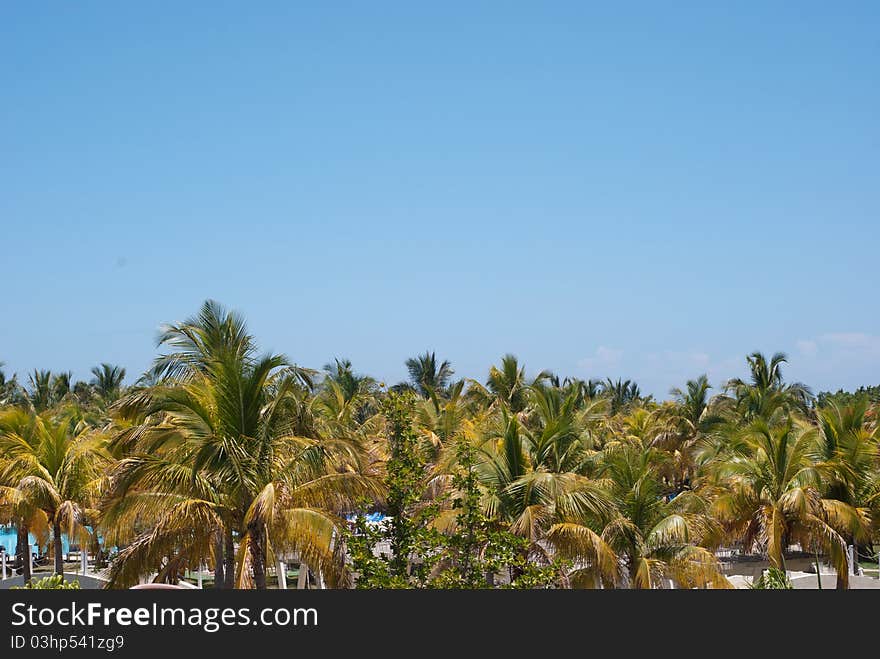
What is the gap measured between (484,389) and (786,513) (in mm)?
24848

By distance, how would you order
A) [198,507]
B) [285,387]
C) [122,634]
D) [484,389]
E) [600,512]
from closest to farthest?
[122,634] < [198,507] < [285,387] < [600,512] < [484,389]

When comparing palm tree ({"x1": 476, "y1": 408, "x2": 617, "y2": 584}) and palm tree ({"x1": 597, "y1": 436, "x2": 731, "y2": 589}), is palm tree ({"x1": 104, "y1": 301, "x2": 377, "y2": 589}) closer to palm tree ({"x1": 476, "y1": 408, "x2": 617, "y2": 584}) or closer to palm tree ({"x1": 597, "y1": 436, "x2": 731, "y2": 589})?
palm tree ({"x1": 476, "y1": 408, "x2": 617, "y2": 584})

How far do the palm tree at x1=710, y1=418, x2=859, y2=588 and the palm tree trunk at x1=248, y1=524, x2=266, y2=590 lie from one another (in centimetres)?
1072

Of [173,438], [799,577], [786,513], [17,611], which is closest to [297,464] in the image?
[173,438]

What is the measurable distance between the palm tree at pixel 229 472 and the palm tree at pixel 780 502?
9799mm

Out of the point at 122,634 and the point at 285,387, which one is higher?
the point at 285,387

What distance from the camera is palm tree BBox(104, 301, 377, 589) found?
12602mm

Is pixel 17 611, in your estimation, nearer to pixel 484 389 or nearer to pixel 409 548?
pixel 409 548

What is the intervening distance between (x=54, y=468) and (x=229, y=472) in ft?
32.4

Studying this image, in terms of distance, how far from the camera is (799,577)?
67.1ft

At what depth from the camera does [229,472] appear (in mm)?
12914

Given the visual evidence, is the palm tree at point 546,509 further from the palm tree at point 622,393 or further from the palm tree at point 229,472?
the palm tree at point 622,393

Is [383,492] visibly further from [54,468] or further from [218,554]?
[54,468]

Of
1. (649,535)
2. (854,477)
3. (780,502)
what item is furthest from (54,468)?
(854,477)
